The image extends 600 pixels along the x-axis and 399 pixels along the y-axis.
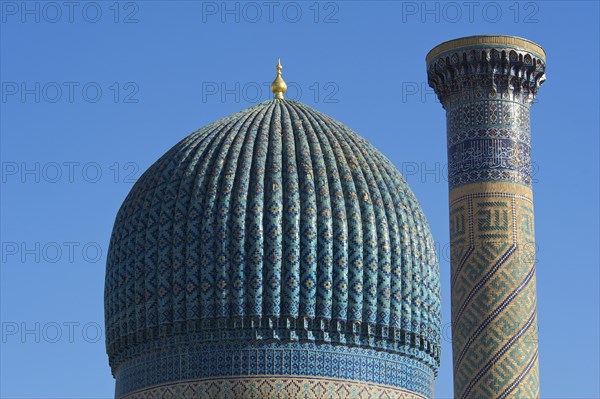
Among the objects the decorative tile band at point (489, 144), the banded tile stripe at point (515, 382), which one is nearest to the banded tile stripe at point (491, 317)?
the banded tile stripe at point (515, 382)

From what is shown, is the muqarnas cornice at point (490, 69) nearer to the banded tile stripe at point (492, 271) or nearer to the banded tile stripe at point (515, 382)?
the banded tile stripe at point (492, 271)

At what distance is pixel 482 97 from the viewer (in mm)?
14758

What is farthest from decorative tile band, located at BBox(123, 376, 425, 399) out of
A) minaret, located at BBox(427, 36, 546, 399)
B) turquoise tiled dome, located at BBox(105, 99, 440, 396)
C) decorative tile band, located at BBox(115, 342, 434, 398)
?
minaret, located at BBox(427, 36, 546, 399)

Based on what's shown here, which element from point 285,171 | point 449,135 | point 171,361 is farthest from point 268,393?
point 449,135

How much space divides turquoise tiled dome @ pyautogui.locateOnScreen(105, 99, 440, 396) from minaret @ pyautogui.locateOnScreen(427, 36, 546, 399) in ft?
8.88

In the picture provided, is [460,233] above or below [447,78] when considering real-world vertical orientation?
below

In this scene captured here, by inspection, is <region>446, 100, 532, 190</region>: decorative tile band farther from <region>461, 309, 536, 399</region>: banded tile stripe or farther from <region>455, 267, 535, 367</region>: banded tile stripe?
<region>461, 309, 536, 399</region>: banded tile stripe

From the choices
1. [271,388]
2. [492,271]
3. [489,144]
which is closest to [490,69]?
[489,144]

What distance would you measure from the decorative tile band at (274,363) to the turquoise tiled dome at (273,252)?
83 mm

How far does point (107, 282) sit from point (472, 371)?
17.9 ft

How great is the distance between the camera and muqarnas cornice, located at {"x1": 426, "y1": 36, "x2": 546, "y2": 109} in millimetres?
14734

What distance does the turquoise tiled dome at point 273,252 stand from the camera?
669 inches

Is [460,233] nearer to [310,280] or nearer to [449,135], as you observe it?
[449,135]

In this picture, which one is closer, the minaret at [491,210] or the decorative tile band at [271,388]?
the minaret at [491,210]
